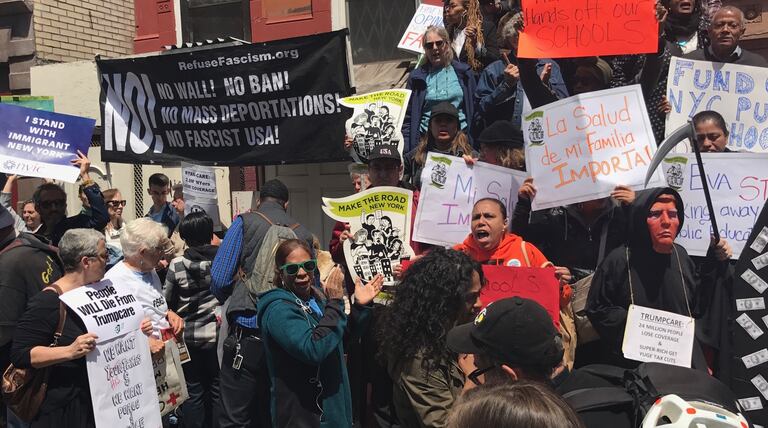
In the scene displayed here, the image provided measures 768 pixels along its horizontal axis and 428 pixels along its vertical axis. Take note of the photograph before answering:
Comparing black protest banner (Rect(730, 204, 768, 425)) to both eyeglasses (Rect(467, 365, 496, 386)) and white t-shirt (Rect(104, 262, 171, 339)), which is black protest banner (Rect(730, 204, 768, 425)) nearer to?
eyeglasses (Rect(467, 365, 496, 386))

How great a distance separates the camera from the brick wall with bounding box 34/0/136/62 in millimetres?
12016

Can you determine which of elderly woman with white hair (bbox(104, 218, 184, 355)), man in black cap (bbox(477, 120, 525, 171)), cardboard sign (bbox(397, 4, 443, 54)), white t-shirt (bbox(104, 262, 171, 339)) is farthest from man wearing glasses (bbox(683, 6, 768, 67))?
white t-shirt (bbox(104, 262, 171, 339))

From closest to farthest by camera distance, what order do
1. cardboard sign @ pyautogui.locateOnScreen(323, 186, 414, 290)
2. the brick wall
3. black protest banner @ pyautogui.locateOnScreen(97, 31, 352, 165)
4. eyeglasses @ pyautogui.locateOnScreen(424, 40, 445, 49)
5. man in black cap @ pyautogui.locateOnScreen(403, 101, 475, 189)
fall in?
cardboard sign @ pyautogui.locateOnScreen(323, 186, 414, 290), man in black cap @ pyautogui.locateOnScreen(403, 101, 475, 189), eyeglasses @ pyautogui.locateOnScreen(424, 40, 445, 49), black protest banner @ pyautogui.locateOnScreen(97, 31, 352, 165), the brick wall

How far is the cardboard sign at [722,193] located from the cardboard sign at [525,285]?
0.96 m

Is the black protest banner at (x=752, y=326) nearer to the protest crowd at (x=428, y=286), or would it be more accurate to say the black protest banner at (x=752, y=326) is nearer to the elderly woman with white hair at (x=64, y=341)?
the protest crowd at (x=428, y=286)

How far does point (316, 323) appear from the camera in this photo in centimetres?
377

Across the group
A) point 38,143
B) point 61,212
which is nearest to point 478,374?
point 61,212

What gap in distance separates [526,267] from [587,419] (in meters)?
1.55

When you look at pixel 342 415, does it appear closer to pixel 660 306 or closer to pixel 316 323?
pixel 316 323

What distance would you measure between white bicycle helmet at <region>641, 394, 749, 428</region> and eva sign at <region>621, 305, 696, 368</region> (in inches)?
61.5

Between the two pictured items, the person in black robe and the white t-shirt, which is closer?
the person in black robe

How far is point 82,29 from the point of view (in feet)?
41.5

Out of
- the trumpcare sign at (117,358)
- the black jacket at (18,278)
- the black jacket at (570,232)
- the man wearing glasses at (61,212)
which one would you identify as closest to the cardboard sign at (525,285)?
the black jacket at (570,232)

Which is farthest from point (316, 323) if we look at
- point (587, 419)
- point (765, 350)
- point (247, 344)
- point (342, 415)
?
point (765, 350)
